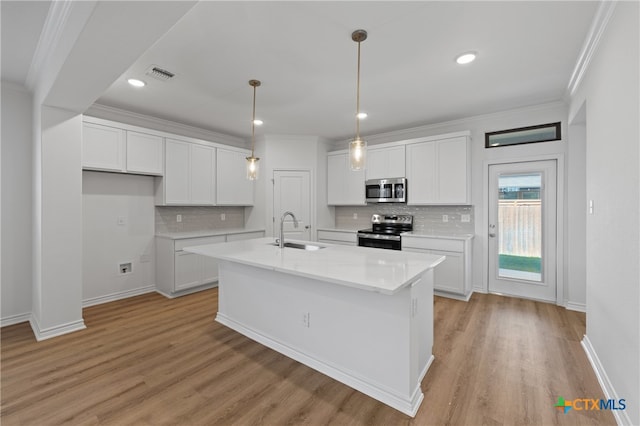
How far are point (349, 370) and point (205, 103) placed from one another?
3453 millimetres

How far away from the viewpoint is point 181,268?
4.00 metres

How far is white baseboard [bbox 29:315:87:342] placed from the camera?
2.72m

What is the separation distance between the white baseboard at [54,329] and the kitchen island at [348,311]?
1607 mm

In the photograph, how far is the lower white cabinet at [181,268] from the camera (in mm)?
3945

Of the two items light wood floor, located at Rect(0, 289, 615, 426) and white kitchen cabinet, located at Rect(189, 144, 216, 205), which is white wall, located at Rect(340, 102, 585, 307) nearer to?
light wood floor, located at Rect(0, 289, 615, 426)

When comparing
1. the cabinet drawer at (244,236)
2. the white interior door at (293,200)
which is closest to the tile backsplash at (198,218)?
the cabinet drawer at (244,236)

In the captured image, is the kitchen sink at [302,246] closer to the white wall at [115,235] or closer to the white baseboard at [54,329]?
the white baseboard at [54,329]

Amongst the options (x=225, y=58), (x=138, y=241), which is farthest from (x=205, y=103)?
(x=138, y=241)

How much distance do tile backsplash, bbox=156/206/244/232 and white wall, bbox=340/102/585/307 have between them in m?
3.63

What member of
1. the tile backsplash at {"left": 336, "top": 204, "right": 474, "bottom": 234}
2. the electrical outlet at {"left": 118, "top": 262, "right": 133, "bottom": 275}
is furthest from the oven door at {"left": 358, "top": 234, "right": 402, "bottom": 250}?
the electrical outlet at {"left": 118, "top": 262, "right": 133, "bottom": 275}

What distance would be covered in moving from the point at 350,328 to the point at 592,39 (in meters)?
2.85

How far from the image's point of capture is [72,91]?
2414 millimetres

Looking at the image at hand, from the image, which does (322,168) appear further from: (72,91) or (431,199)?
(72,91)

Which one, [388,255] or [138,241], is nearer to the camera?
[388,255]
